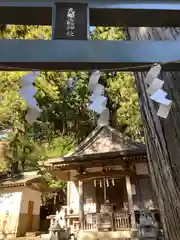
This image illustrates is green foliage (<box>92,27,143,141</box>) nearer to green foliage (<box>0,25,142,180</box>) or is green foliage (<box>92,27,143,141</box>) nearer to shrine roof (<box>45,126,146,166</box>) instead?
green foliage (<box>0,25,142,180</box>)

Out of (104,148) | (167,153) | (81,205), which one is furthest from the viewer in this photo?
(104,148)

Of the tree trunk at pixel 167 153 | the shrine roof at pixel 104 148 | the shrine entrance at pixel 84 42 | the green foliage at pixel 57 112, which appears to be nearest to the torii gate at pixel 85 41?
the shrine entrance at pixel 84 42

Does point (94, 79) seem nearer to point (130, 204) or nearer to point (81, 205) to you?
point (130, 204)

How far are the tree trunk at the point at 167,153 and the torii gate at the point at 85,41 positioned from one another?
1.12 ft

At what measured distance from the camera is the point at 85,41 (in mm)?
1165

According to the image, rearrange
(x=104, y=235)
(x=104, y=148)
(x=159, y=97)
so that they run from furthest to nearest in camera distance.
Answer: (x=104, y=148) < (x=104, y=235) < (x=159, y=97)

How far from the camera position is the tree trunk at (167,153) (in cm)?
134

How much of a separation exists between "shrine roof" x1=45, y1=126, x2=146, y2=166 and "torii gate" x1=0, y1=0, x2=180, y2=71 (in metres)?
6.56

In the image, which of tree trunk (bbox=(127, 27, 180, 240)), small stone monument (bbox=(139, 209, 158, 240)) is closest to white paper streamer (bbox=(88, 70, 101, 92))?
tree trunk (bbox=(127, 27, 180, 240))

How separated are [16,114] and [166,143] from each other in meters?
7.49

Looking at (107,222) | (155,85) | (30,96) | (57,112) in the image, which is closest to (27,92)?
(30,96)

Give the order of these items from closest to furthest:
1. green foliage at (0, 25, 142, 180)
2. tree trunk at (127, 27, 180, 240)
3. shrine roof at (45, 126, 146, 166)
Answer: tree trunk at (127, 27, 180, 240)
shrine roof at (45, 126, 146, 166)
green foliage at (0, 25, 142, 180)

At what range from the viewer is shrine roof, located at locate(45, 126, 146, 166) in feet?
25.3

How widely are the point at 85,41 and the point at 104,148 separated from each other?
795 centimetres
